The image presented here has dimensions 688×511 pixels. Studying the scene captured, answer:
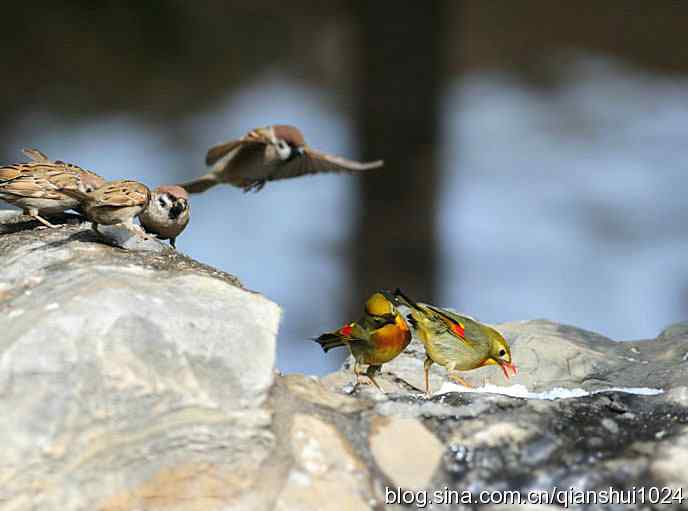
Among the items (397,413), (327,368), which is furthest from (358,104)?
(397,413)

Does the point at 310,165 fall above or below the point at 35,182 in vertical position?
below

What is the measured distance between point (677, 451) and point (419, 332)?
2.92ft

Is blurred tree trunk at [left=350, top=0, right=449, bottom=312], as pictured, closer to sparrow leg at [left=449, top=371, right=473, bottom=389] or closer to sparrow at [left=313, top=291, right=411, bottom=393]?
sparrow leg at [left=449, top=371, right=473, bottom=389]

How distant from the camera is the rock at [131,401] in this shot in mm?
2092

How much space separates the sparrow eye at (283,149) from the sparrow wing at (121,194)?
3.77 feet

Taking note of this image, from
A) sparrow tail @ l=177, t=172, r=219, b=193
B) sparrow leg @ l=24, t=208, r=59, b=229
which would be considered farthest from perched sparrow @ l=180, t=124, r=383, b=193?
sparrow leg @ l=24, t=208, r=59, b=229

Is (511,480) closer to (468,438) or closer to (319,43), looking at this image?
(468,438)

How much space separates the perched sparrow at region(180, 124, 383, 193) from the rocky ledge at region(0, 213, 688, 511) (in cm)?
154

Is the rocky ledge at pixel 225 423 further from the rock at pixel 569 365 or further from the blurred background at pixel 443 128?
the blurred background at pixel 443 128

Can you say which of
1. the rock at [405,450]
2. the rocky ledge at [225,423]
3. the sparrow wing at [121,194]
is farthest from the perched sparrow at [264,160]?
the rock at [405,450]

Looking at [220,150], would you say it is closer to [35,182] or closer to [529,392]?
[35,182]

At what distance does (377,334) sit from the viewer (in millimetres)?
2814

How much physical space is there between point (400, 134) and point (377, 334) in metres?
2.65

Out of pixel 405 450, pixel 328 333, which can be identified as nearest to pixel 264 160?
pixel 328 333
